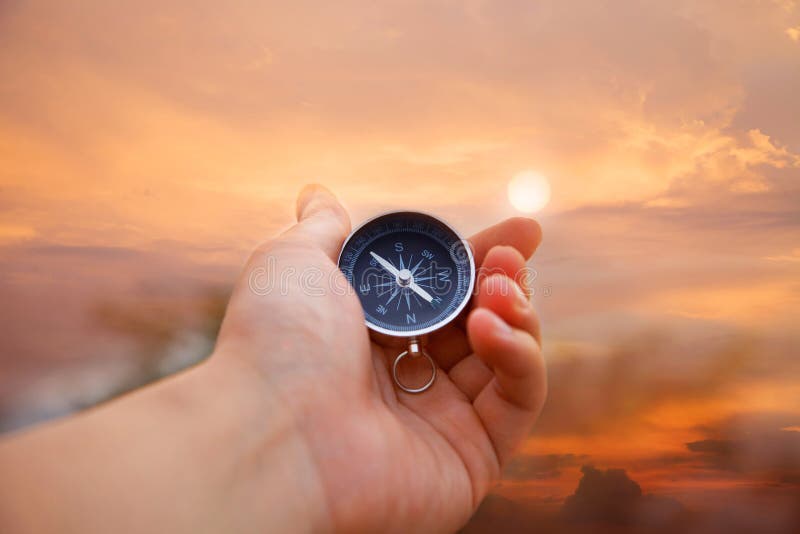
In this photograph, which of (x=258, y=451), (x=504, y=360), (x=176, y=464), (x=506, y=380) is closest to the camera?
(x=176, y=464)

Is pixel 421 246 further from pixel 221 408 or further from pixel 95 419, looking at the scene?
pixel 95 419

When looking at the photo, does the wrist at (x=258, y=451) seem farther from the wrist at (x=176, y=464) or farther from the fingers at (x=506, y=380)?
A: the fingers at (x=506, y=380)

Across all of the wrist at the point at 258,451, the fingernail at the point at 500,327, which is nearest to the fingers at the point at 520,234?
the fingernail at the point at 500,327

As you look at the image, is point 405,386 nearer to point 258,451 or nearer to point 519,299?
point 519,299

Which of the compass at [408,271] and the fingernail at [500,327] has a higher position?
the compass at [408,271]

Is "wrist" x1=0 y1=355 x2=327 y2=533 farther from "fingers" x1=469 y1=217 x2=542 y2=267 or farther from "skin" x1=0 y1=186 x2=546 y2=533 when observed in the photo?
"fingers" x1=469 y1=217 x2=542 y2=267

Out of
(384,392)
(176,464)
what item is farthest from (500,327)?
(176,464)
